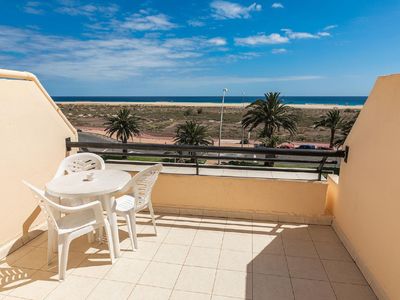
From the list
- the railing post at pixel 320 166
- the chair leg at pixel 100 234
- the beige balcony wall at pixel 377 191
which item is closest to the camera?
the beige balcony wall at pixel 377 191

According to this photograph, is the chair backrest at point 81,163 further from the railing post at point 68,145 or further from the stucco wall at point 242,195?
the stucco wall at point 242,195

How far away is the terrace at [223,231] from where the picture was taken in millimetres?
1969

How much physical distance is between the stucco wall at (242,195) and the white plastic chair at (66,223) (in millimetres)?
1237

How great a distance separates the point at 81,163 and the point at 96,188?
93 centimetres

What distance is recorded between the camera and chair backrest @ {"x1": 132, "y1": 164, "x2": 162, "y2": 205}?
7.78 feet

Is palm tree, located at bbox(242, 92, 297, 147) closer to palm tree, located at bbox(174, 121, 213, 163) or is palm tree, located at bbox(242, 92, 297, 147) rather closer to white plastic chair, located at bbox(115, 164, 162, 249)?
palm tree, located at bbox(174, 121, 213, 163)

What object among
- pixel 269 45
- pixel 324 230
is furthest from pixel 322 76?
pixel 324 230

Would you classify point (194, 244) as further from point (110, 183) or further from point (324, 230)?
point (324, 230)

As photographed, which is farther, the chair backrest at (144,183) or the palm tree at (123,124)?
the palm tree at (123,124)

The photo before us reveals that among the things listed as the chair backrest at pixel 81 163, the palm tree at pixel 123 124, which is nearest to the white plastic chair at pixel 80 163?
the chair backrest at pixel 81 163

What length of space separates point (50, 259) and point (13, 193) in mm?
799

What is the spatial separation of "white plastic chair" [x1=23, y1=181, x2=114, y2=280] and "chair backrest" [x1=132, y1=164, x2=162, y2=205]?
0.39 meters

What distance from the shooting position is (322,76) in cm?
5928

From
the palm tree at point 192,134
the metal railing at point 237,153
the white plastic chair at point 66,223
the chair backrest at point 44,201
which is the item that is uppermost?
the metal railing at point 237,153
